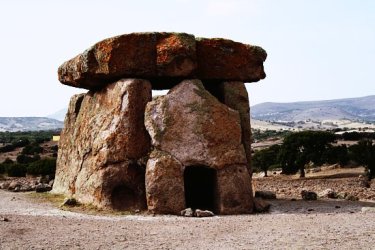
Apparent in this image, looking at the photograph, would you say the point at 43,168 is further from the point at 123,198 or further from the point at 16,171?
the point at 123,198

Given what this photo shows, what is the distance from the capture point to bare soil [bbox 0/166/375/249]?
9805 millimetres

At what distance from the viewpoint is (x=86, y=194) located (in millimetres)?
15703

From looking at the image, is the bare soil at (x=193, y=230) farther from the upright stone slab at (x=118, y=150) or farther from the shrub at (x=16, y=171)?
the shrub at (x=16, y=171)

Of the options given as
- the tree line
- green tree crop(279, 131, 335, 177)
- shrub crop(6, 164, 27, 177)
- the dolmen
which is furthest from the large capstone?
A: shrub crop(6, 164, 27, 177)

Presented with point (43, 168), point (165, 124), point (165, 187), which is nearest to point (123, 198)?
point (165, 187)

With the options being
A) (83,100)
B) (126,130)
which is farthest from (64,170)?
(126,130)

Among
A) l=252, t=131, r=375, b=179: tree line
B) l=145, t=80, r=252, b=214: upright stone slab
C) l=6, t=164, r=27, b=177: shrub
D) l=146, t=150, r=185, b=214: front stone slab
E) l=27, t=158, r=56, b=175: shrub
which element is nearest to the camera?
l=146, t=150, r=185, b=214: front stone slab

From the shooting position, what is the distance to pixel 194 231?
444 inches

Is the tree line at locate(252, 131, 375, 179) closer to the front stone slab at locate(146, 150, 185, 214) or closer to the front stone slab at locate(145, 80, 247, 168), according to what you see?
the front stone slab at locate(145, 80, 247, 168)

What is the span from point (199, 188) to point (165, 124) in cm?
339

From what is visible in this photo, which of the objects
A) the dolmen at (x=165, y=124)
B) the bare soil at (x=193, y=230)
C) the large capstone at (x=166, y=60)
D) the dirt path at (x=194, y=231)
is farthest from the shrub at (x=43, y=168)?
the dirt path at (x=194, y=231)

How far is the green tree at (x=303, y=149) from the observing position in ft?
102

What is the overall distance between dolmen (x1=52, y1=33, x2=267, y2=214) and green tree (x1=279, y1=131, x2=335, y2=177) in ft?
50.5

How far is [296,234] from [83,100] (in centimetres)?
1072
